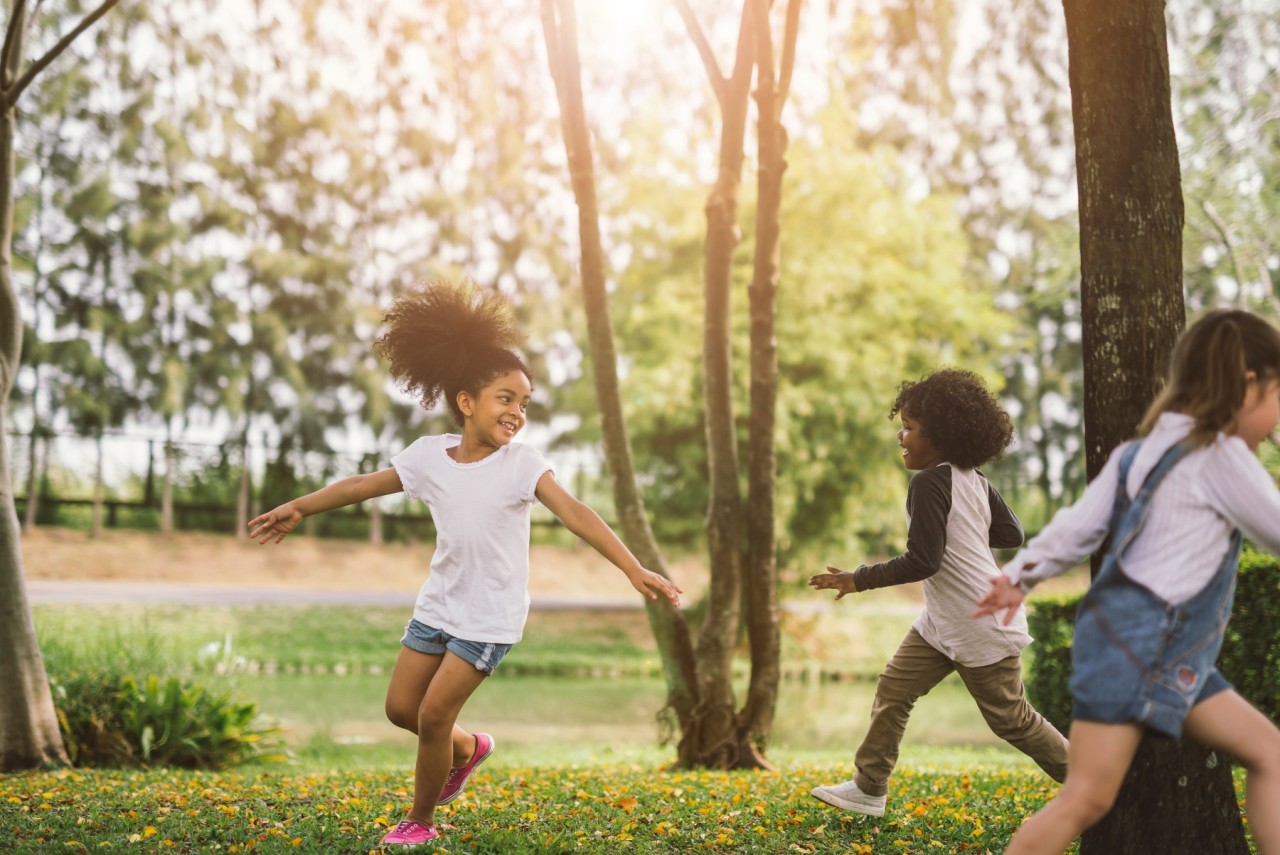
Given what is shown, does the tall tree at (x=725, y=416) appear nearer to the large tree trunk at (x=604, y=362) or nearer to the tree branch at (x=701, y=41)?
the large tree trunk at (x=604, y=362)

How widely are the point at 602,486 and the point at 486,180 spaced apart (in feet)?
28.4

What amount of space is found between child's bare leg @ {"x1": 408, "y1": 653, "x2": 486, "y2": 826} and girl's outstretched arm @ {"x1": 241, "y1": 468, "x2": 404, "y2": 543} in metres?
0.70

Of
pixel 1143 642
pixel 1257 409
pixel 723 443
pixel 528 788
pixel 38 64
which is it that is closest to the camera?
pixel 1143 642

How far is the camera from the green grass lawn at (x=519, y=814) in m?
4.55

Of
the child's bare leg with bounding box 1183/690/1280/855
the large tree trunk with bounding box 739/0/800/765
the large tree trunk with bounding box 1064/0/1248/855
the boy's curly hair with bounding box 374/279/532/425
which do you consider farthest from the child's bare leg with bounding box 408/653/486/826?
the large tree trunk with bounding box 739/0/800/765

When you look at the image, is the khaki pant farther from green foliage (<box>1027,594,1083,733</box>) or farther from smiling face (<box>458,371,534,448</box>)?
green foliage (<box>1027,594,1083,733</box>)

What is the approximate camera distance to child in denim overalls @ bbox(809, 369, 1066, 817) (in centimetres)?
439

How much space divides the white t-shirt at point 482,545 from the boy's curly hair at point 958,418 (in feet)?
4.88

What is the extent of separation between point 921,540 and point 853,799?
4.11 ft

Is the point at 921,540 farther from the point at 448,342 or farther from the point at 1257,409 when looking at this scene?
the point at 448,342

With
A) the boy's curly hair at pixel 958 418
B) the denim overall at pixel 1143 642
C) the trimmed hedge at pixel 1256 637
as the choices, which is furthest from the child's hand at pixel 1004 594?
the trimmed hedge at pixel 1256 637

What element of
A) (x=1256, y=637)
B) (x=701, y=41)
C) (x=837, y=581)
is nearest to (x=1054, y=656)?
(x=1256, y=637)

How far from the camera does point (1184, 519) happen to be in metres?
3.10

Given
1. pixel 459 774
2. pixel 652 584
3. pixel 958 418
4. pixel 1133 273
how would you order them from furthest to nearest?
pixel 459 774, pixel 958 418, pixel 652 584, pixel 1133 273
